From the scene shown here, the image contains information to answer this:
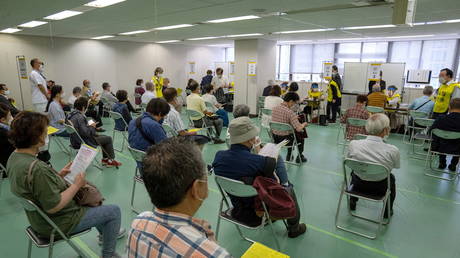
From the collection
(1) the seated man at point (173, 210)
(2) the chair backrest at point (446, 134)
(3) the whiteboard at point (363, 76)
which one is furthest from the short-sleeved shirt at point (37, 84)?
(3) the whiteboard at point (363, 76)

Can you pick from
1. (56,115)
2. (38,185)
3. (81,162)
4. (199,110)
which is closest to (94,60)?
(56,115)

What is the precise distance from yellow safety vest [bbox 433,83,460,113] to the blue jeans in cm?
637

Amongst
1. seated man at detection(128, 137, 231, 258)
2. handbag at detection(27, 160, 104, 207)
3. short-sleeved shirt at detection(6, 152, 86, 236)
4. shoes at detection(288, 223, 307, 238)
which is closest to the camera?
seated man at detection(128, 137, 231, 258)

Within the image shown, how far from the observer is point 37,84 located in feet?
18.2

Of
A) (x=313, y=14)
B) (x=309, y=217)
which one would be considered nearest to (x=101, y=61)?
(x=313, y=14)

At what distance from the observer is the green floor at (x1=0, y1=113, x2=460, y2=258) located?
8.38ft

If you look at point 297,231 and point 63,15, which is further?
point 63,15

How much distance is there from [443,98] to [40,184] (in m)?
6.81

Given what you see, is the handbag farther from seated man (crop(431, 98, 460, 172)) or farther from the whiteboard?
the whiteboard

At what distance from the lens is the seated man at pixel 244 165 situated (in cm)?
205

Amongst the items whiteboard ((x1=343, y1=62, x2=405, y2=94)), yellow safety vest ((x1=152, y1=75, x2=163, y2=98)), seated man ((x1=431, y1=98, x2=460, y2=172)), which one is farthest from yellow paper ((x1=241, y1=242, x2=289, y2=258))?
whiteboard ((x1=343, y1=62, x2=405, y2=94))

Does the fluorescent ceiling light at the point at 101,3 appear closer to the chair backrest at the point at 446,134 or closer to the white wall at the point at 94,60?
the chair backrest at the point at 446,134

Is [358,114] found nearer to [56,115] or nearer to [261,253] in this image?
[261,253]

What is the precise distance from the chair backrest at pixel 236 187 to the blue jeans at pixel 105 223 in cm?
85
